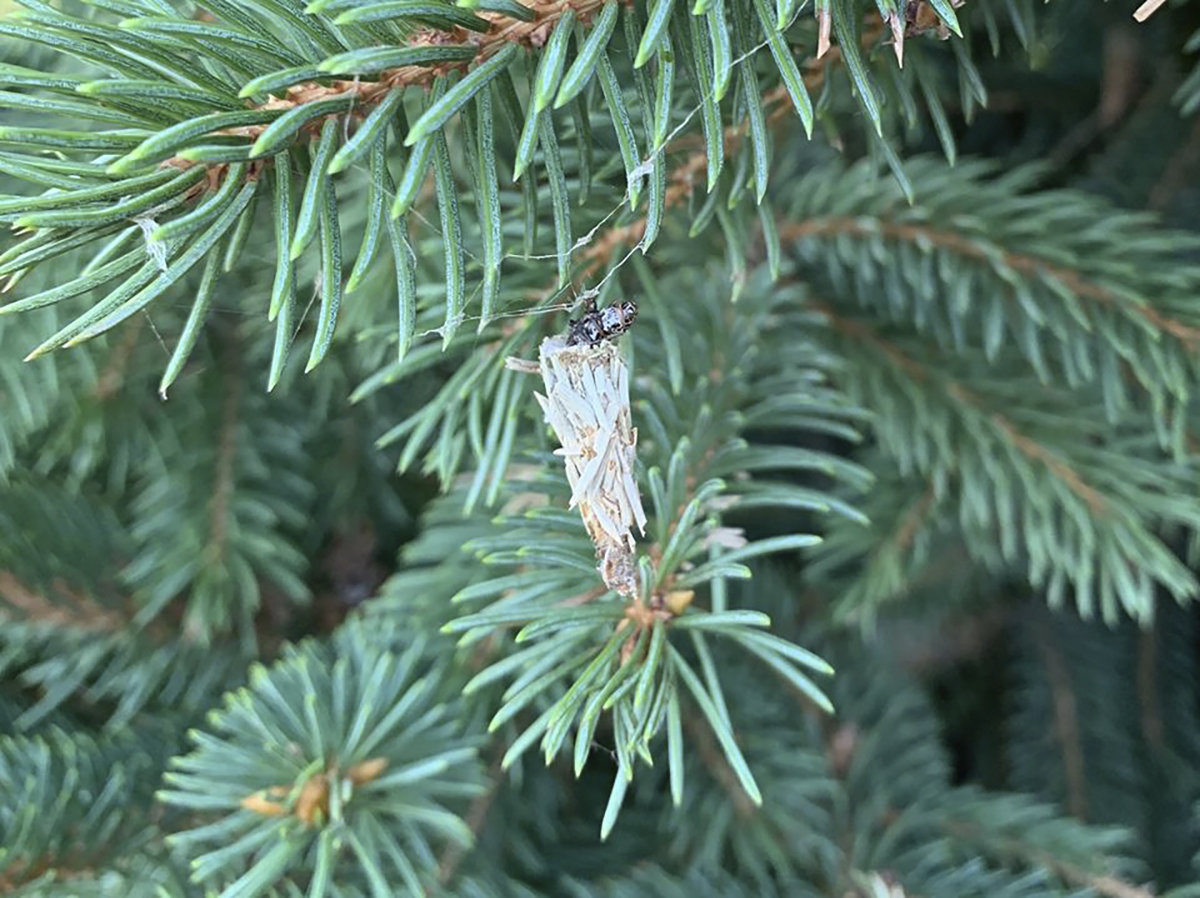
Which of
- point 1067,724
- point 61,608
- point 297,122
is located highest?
point 297,122

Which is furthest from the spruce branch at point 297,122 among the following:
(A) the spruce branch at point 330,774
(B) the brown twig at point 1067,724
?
(B) the brown twig at point 1067,724

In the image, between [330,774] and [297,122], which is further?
[330,774]

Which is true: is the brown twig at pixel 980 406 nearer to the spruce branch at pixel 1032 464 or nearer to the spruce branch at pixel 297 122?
the spruce branch at pixel 1032 464

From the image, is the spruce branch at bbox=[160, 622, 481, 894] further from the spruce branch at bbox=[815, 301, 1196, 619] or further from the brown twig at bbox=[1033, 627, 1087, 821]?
the brown twig at bbox=[1033, 627, 1087, 821]

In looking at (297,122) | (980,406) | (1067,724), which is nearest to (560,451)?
(297,122)

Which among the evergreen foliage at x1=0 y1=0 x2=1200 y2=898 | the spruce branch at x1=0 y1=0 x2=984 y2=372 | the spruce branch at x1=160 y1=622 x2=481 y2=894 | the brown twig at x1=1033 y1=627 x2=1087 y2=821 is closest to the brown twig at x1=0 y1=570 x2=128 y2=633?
the evergreen foliage at x1=0 y1=0 x2=1200 y2=898

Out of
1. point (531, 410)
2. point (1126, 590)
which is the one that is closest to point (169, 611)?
point (531, 410)

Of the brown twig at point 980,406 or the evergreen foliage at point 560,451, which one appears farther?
the brown twig at point 980,406

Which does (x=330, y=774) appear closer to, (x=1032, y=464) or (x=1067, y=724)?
(x=1032, y=464)

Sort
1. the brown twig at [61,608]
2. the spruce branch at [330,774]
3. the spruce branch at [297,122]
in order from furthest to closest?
1. the brown twig at [61,608]
2. the spruce branch at [330,774]
3. the spruce branch at [297,122]
